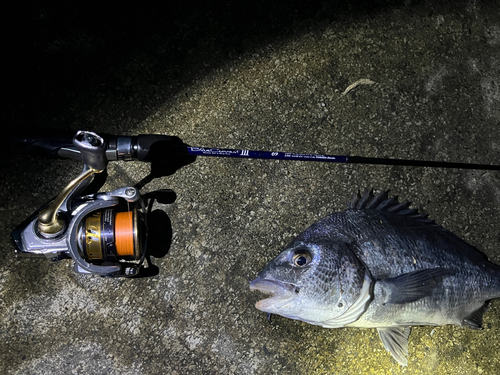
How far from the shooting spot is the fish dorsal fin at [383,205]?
241cm

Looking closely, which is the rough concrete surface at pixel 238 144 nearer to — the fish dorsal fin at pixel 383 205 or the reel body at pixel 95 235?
the fish dorsal fin at pixel 383 205

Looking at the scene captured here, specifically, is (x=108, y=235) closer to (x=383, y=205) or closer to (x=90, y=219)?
(x=90, y=219)

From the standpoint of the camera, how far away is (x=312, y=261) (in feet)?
6.65

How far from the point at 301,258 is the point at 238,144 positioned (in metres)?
0.95

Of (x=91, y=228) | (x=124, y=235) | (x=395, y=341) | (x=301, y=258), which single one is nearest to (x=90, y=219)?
(x=91, y=228)

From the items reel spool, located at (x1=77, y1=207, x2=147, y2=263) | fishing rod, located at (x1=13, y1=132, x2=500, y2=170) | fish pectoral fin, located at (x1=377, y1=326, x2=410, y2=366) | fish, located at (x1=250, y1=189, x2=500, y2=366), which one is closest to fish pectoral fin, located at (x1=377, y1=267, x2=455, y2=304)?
fish, located at (x1=250, y1=189, x2=500, y2=366)

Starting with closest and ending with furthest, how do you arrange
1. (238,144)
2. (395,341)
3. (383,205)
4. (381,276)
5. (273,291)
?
(273,291) → (381,276) → (395,341) → (383,205) → (238,144)

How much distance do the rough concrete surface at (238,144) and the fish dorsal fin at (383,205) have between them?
0.14m

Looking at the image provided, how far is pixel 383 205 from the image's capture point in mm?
2416

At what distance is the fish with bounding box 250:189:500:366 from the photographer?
6.52ft

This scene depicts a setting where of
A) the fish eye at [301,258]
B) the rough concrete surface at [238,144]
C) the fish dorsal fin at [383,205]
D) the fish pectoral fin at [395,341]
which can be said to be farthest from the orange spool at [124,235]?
the fish pectoral fin at [395,341]

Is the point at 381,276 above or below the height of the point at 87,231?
below

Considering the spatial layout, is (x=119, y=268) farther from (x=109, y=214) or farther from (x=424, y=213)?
(x=424, y=213)

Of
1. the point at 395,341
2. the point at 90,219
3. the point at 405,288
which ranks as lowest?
the point at 395,341
